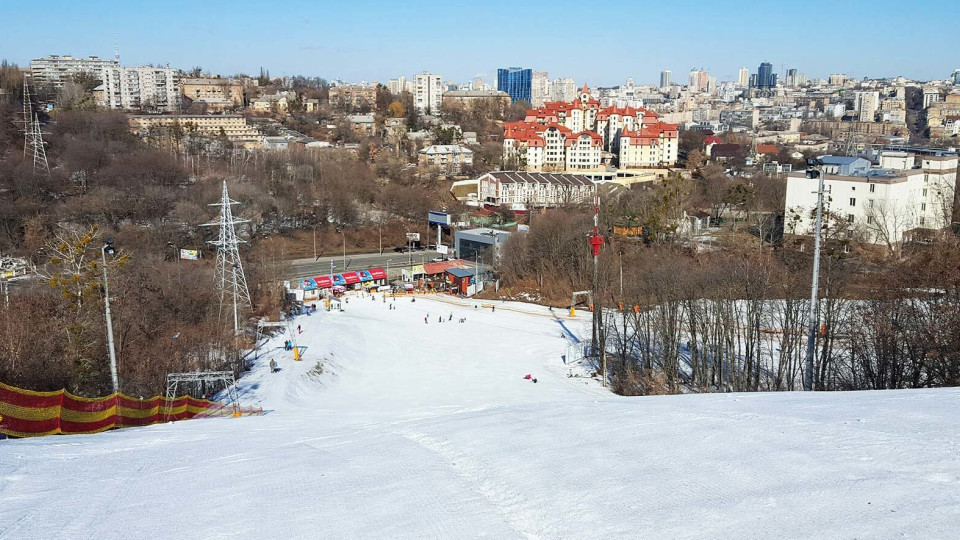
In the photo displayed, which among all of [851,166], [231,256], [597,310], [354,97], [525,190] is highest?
[354,97]


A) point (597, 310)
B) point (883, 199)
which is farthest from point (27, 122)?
point (883, 199)

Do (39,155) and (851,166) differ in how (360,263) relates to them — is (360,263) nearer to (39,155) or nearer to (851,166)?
(39,155)

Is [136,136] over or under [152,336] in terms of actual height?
over

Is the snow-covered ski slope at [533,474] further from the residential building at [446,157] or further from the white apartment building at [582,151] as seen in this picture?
the white apartment building at [582,151]

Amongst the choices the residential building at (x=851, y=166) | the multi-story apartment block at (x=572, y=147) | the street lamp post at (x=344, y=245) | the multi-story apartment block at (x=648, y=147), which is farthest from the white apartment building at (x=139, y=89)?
the residential building at (x=851, y=166)

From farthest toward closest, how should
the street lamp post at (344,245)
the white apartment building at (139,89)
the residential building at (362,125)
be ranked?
1. the white apartment building at (139,89)
2. the residential building at (362,125)
3. the street lamp post at (344,245)

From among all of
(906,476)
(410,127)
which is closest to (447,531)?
(906,476)

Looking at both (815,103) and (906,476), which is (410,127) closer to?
(906,476)
